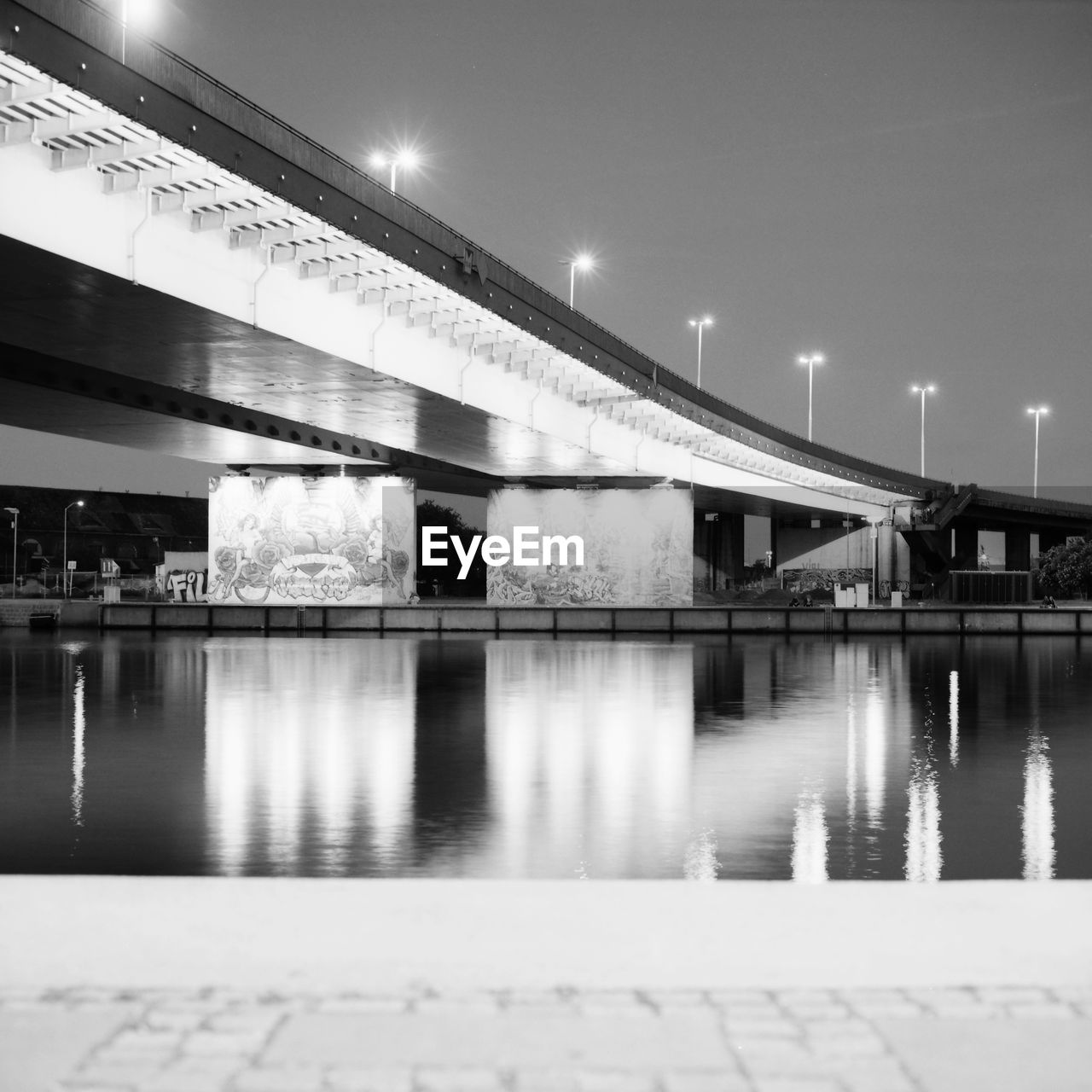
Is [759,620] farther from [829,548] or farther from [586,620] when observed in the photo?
[829,548]

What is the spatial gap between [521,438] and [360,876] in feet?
110

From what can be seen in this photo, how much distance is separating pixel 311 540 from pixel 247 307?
1401 inches

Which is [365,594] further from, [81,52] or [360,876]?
[360,876]

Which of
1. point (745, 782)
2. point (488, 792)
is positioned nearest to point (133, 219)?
point (488, 792)

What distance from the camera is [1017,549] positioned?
363 feet

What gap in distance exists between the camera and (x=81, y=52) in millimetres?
14836

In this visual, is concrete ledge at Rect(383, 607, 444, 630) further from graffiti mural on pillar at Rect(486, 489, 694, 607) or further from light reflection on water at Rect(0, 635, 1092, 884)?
light reflection on water at Rect(0, 635, 1092, 884)

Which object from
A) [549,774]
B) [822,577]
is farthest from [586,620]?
[822,577]

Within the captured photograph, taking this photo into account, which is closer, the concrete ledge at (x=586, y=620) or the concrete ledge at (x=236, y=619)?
the concrete ledge at (x=586, y=620)

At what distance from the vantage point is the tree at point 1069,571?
78.8 meters

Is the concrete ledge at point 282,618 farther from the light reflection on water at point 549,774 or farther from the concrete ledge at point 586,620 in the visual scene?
the light reflection on water at point 549,774

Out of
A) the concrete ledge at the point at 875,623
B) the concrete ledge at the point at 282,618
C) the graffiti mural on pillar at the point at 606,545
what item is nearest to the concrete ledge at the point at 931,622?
the concrete ledge at the point at 875,623

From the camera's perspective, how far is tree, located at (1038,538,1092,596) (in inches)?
3103

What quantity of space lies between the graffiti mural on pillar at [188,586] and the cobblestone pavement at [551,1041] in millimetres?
58380
